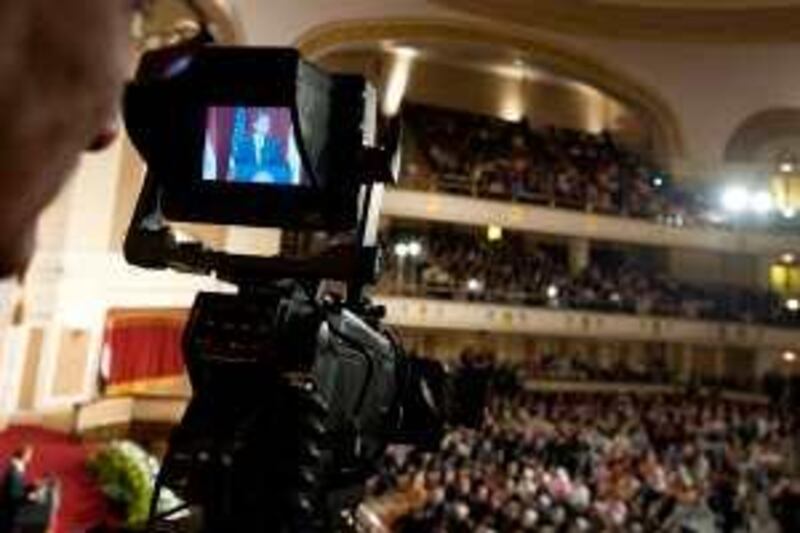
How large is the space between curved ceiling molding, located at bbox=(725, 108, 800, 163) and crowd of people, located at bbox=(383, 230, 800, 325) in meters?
3.22

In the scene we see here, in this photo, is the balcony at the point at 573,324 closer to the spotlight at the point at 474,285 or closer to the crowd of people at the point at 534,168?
the spotlight at the point at 474,285

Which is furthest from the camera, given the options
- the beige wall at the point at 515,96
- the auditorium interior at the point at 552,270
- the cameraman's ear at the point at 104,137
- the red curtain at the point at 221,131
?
the beige wall at the point at 515,96

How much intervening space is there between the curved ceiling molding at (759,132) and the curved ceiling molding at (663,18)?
1549 millimetres

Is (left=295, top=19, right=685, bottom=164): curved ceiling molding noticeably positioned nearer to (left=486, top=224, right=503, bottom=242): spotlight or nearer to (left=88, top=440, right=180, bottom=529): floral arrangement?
(left=486, top=224, right=503, bottom=242): spotlight

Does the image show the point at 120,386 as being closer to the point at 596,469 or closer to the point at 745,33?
the point at 596,469

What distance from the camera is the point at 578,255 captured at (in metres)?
21.6

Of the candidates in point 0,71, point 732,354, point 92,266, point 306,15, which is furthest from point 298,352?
point 732,354

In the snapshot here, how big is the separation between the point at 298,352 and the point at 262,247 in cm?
1203

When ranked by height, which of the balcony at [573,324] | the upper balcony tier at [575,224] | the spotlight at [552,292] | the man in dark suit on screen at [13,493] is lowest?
the man in dark suit on screen at [13,493]

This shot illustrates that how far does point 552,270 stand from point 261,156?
19.2m

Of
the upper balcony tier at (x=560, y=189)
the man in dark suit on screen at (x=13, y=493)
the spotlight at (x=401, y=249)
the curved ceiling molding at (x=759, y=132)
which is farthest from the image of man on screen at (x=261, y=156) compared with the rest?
the curved ceiling molding at (x=759, y=132)

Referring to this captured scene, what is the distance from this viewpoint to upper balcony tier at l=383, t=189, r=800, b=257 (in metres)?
18.1

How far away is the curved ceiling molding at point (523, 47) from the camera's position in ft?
53.0

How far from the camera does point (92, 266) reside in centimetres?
1141
